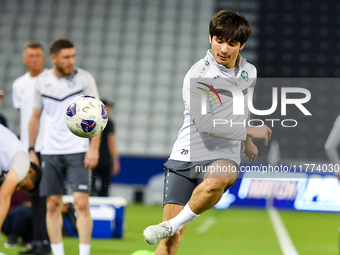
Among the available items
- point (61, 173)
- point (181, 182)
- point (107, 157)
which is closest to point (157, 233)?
point (181, 182)

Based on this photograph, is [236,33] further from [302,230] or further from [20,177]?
[302,230]

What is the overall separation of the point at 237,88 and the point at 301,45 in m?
11.3

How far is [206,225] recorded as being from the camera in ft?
30.2

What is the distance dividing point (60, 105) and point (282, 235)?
4291 millimetres

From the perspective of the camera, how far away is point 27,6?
16125 mm

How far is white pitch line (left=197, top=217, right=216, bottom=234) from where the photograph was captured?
332 inches

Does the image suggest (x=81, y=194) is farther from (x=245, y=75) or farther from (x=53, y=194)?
(x=245, y=75)

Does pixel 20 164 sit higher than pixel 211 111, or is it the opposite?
pixel 211 111

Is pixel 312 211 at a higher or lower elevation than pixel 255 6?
lower

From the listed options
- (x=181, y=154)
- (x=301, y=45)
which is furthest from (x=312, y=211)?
(x=181, y=154)

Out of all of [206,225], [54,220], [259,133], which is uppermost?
[259,133]

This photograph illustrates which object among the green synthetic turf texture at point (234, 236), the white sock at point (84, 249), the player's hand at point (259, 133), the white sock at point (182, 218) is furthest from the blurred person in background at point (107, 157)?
the player's hand at point (259, 133)

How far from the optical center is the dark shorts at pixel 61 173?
4.74 meters

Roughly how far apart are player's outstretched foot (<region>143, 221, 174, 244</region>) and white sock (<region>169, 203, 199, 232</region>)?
0.11 ft
